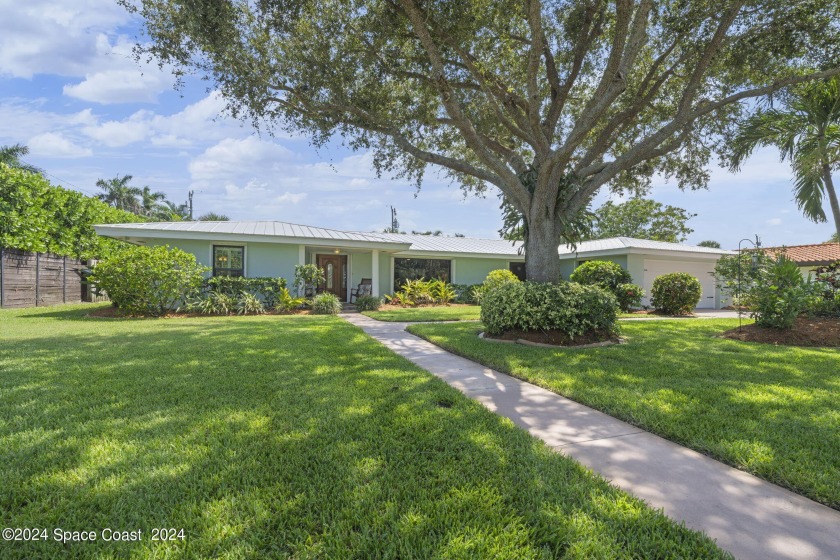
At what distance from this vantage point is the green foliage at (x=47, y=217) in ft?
37.9

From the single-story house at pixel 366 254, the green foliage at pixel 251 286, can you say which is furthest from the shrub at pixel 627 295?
the green foliage at pixel 251 286

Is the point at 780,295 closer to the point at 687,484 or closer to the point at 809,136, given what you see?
the point at 809,136

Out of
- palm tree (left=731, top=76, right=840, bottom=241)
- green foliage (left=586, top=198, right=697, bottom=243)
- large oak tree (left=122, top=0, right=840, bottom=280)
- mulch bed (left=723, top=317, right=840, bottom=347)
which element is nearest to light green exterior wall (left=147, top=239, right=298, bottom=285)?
large oak tree (left=122, top=0, right=840, bottom=280)

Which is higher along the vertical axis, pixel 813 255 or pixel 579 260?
pixel 813 255

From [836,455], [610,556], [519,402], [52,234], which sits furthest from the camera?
[52,234]

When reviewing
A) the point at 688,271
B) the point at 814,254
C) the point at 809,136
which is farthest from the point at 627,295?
the point at 814,254

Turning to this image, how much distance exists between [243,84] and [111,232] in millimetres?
7367

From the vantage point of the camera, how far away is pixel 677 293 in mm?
13094

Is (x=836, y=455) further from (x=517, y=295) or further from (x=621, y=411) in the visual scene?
(x=517, y=295)

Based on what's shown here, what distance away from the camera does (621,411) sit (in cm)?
346

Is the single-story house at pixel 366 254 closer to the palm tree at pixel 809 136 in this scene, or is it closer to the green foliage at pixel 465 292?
Result: the green foliage at pixel 465 292

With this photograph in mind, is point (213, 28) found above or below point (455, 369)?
above

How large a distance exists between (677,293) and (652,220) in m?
19.6

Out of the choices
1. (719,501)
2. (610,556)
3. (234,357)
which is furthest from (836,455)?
(234,357)
